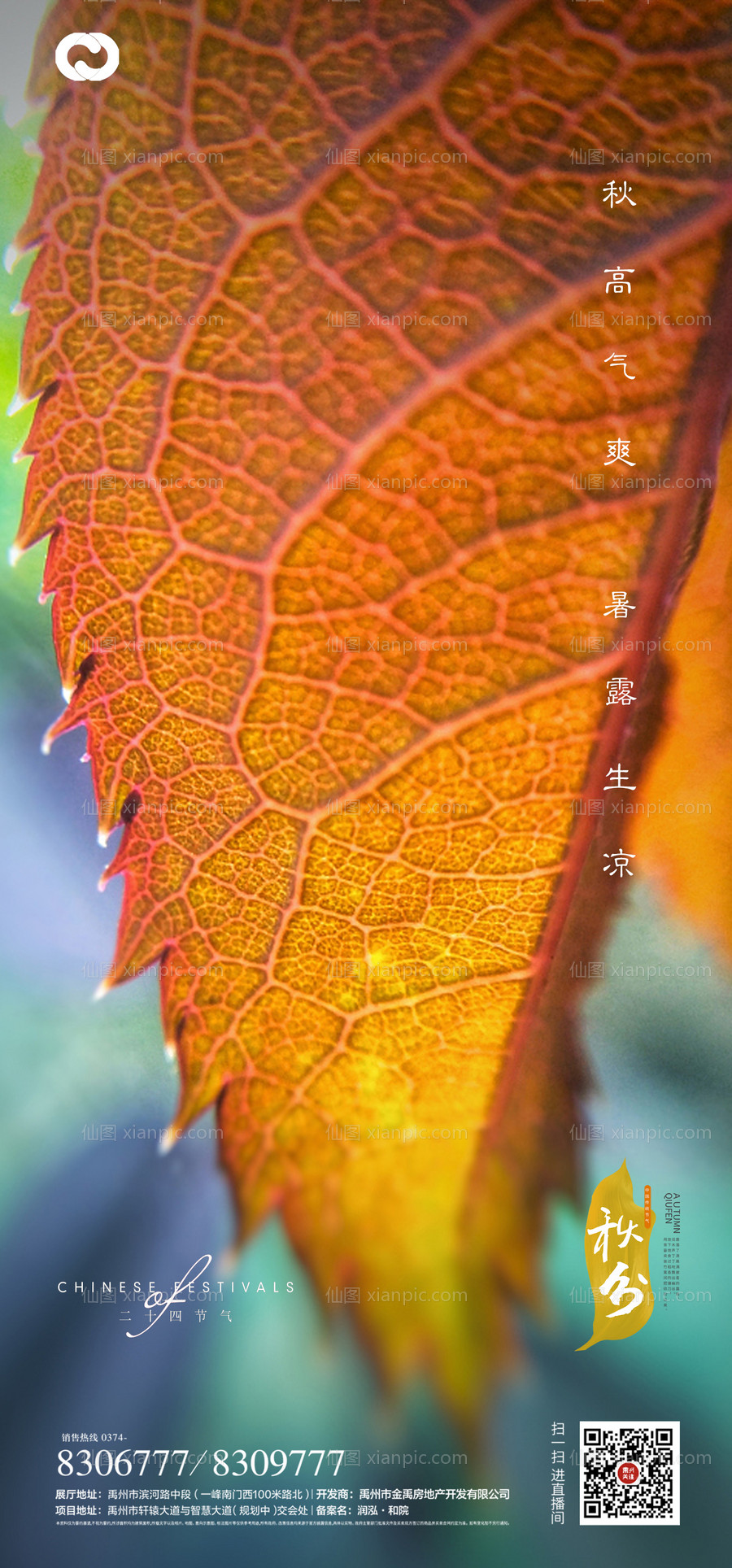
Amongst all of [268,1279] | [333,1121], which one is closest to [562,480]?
[333,1121]

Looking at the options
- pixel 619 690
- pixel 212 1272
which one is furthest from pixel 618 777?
pixel 212 1272

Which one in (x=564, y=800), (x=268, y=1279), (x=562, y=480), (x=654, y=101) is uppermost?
(x=654, y=101)

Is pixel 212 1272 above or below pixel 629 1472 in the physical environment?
above

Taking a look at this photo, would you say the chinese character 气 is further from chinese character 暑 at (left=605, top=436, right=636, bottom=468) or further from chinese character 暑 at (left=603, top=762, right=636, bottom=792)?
chinese character 暑 at (left=605, top=436, right=636, bottom=468)

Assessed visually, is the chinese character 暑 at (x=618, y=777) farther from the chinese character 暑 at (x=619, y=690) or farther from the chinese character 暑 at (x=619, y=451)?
the chinese character 暑 at (x=619, y=451)

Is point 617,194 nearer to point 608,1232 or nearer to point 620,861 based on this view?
point 620,861

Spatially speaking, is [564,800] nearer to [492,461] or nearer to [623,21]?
[492,461]
